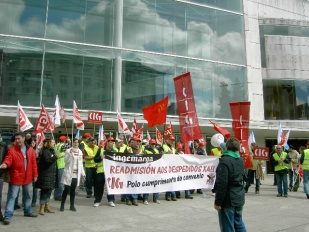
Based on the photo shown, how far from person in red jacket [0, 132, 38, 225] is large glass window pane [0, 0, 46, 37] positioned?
11933 millimetres

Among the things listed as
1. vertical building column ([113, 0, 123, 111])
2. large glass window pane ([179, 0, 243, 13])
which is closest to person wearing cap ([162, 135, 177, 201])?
vertical building column ([113, 0, 123, 111])

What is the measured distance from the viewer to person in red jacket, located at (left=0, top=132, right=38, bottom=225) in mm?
6789

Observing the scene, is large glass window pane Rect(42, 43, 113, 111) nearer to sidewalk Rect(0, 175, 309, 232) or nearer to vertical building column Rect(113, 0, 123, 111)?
vertical building column Rect(113, 0, 123, 111)

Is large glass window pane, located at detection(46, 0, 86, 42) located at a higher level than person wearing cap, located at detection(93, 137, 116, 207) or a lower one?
higher

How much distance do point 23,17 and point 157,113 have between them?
11.0m

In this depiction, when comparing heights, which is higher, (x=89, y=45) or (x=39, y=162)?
(x=89, y=45)

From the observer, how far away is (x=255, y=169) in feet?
40.9

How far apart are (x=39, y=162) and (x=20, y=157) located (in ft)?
2.74

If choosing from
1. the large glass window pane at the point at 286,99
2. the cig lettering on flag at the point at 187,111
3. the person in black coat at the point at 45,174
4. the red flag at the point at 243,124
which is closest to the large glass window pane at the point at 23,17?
the cig lettering on flag at the point at 187,111

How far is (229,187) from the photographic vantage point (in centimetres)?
498

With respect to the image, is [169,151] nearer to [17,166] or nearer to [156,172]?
[156,172]

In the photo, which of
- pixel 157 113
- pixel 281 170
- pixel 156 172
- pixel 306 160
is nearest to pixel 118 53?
pixel 157 113

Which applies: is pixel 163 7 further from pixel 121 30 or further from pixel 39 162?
pixel 39 162

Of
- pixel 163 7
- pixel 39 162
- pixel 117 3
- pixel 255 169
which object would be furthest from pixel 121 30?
pixel 39 162
